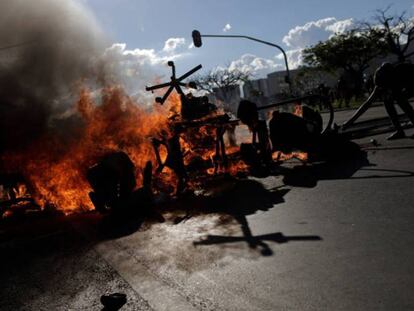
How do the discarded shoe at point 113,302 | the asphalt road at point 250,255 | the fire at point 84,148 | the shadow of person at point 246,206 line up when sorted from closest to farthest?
the asphalt road at point 250,255 < the discarded shoe at point 113,302 < the shadow of person at point 246,206 < the fire at point 84,148

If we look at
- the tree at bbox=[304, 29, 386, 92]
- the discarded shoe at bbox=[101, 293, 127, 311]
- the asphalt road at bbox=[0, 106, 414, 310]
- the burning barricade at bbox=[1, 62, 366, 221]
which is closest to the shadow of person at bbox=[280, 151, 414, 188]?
the asphalt road at bbox=[0, 106, 414, 310]

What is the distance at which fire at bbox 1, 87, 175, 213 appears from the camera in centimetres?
1052

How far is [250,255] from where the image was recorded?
495cm

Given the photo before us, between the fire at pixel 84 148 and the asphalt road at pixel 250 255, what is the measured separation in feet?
8.30

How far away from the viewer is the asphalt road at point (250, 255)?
12.5 feet

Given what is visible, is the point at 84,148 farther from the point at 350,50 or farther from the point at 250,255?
the point at 350,50

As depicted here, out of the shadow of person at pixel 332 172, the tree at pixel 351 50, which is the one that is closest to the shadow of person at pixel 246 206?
the shadow of person at pixel 332 172

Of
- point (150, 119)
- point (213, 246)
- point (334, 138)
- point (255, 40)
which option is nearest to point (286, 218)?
point (213, 246)

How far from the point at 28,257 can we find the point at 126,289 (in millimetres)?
2913

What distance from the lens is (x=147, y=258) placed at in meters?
5.55

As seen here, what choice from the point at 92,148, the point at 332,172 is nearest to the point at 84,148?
the point at 92,148

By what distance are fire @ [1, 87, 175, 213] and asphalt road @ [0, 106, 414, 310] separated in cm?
253

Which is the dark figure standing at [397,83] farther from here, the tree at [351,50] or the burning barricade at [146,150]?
the tree at [351,50]

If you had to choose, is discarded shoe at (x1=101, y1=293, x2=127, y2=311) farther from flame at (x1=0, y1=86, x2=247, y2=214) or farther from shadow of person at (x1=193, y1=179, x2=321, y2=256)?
flame at (x1=0, y1=86, x2=247, y2=214)
